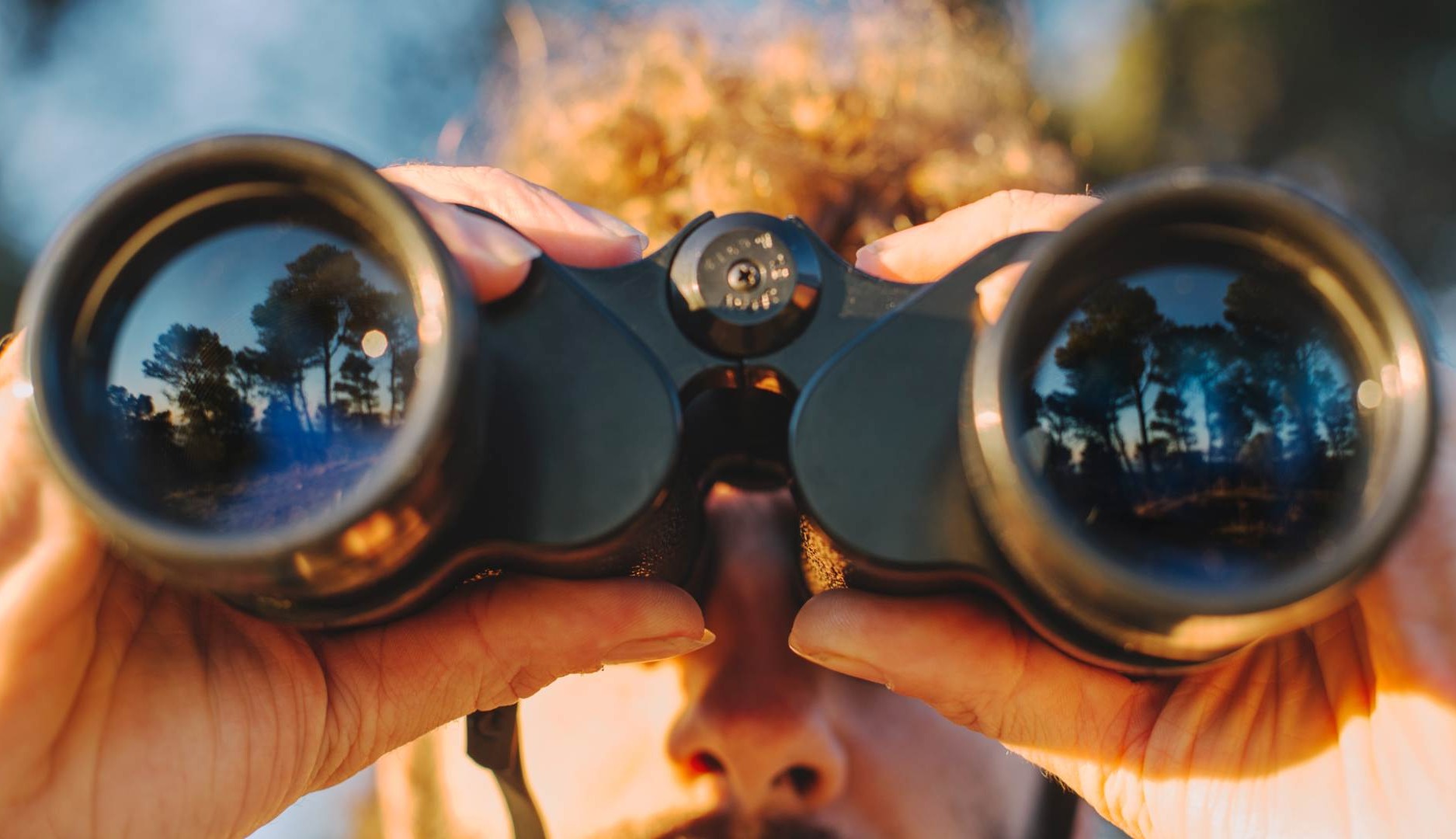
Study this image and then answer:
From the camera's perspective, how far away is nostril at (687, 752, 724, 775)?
40.5 inches

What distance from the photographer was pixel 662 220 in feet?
4.82

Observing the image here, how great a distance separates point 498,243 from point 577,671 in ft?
1.30

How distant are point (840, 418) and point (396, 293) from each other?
36 centimetres

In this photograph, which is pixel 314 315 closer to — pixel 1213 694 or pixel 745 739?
pixel 745 739

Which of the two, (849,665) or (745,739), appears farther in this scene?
(745,739)

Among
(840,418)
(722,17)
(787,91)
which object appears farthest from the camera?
(722,17)

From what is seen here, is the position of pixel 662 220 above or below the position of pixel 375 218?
above

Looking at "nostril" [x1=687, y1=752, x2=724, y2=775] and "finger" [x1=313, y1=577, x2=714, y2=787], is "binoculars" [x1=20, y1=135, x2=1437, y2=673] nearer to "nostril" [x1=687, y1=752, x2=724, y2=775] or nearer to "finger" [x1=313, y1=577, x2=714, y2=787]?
"finger" [x1=313, y1=577, x2=714, y2=787]

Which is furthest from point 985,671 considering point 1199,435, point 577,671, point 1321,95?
point 1321,95

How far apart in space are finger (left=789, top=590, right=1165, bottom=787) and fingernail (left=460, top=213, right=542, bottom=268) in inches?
15.0

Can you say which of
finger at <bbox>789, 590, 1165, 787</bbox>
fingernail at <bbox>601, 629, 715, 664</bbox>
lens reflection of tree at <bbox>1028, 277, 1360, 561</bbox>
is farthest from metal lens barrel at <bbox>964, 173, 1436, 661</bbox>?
fingernail at <bbox>601, 629, 715, 664</bbox>

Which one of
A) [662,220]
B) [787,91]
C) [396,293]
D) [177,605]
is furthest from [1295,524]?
[787,91]

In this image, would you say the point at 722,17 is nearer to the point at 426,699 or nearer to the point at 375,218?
the point at 375,218

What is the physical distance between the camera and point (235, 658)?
0.75 m
